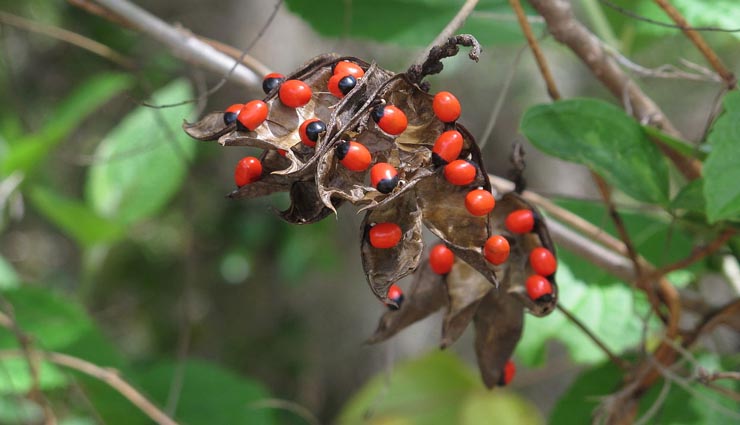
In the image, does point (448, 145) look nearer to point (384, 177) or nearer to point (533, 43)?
point (384, 177)

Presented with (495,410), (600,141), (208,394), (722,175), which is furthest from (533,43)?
(495,410)

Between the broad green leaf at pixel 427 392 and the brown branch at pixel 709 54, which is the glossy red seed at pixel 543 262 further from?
the broad green leaf at pixel 427 392

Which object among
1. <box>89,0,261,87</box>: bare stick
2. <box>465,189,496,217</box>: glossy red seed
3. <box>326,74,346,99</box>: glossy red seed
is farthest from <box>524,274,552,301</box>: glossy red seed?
<box>89,0,261,87</box>: bare stick

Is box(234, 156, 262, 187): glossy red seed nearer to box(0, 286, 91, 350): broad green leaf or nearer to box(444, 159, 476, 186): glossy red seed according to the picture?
box(444, 159, 476, 186): glossy red seed

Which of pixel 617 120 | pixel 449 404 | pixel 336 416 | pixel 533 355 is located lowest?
pixel 336 416

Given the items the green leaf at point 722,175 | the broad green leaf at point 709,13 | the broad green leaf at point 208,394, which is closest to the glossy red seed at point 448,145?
the green leaf at point 722,175

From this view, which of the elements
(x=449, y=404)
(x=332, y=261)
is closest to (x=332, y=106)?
(x=449, y=404)

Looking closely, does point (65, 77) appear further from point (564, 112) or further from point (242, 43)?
point (564, 112)
